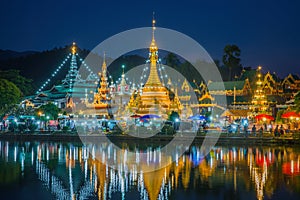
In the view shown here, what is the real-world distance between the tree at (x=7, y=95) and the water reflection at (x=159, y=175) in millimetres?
21939

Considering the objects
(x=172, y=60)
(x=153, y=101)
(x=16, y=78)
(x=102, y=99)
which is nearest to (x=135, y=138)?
(x=153, y=101)

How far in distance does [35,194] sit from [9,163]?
7.13m

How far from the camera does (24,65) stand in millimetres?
87875

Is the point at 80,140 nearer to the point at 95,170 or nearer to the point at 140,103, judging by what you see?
the point at 140,103

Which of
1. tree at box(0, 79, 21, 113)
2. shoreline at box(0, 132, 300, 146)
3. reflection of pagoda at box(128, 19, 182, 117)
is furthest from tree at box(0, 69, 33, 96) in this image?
shoreline at box(0, 132, 300, 146)

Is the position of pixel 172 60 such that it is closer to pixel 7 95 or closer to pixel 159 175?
pixel 7 95

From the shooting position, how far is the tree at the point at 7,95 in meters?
44.7

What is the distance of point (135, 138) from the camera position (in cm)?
3195

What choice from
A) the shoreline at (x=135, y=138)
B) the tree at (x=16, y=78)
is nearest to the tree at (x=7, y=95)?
the shoreline at (x=135, y=138)

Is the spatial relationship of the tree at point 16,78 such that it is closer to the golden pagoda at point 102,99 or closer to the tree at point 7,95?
the tree at point 7,95

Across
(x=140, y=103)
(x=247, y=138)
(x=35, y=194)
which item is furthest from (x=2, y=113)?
(x=35, y=194)

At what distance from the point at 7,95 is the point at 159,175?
32.1 metres

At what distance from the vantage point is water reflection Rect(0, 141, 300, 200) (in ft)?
42.8

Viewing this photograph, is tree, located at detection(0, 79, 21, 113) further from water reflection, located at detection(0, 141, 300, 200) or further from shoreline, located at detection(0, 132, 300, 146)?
water reflection, located at detection(0, 141, 300, 200)
